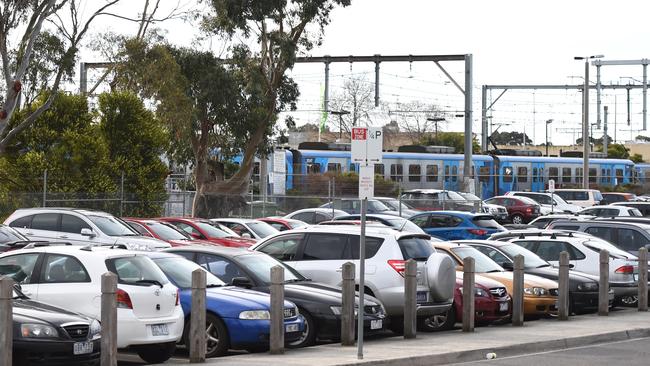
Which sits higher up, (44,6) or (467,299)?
(44,6)

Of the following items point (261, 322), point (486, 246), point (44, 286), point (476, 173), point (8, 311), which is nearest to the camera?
point (8, 311)

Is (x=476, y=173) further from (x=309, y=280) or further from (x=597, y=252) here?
(x=309, y=280)

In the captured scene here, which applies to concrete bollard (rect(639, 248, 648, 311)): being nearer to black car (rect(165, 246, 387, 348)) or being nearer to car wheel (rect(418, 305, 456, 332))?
car wheel (rect(418, 305, 456, 332))

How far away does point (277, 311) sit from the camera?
46.8 ft

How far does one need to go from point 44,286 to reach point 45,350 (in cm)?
184

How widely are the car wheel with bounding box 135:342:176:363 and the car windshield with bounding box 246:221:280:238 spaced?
16.6m

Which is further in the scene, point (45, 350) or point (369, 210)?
point (369, 210)

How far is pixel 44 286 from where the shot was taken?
532 inches

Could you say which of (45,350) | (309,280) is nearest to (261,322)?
(309,280)

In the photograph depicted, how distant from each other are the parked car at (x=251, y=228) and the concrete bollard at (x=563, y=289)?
11.8 m

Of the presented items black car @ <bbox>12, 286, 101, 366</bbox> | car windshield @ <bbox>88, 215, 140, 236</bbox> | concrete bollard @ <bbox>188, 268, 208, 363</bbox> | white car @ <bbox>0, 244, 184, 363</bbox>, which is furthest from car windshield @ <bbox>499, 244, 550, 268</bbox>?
black car @ <bbox>12, 286, 101, 366</bbox>

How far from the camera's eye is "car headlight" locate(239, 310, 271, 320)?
14.5 meters

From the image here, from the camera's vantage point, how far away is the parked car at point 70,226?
23.5 metres

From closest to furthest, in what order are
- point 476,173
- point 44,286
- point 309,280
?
point 44,286
point 309,280
point 476,173
